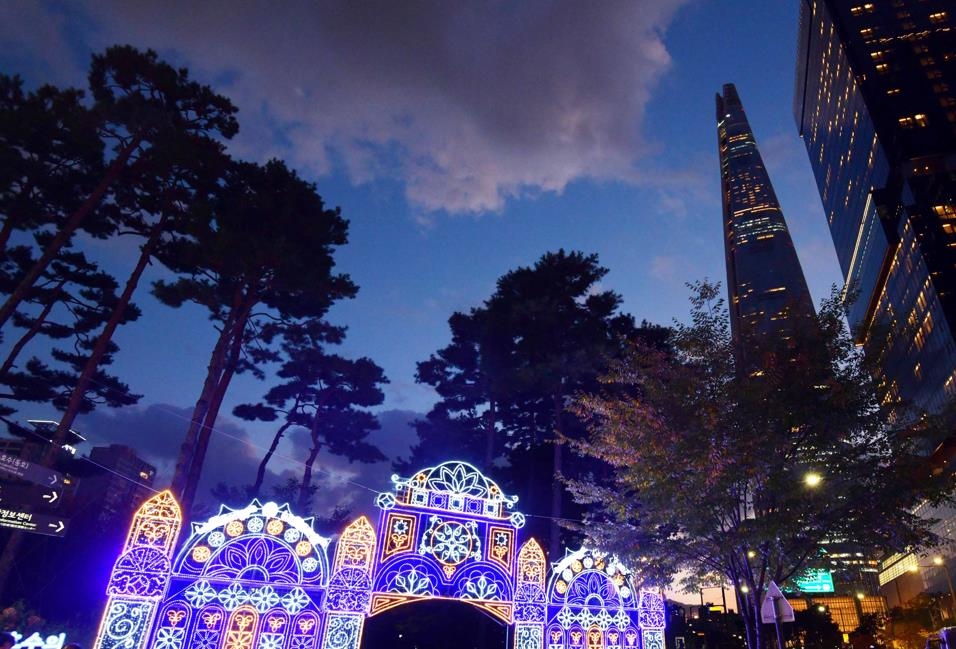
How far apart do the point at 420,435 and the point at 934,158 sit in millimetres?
60154

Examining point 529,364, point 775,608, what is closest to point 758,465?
point 775,608

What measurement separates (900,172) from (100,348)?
68.6 metres

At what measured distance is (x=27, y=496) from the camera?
970cm

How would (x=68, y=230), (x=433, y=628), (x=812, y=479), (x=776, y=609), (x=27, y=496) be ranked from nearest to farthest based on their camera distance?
1. (x=776, y=609)
2. (x=812, y=479)
3. (x=27, y=496)
4. (x=68, y=230)
5. (x=433, y=628)

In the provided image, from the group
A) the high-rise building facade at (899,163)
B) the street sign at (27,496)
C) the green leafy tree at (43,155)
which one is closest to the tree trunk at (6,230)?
the green leafy tree at (43,155)

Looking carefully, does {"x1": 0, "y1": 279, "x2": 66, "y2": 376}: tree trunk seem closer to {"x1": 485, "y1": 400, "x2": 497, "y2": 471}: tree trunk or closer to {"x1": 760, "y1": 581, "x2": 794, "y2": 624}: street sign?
{"x1": 485, "y1": 400, "x2": 497, "y2": 471}: tree trunk

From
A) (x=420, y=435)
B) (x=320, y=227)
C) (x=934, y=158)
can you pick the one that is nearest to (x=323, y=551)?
(x=320, y=227)

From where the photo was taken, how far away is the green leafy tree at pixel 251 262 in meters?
15.6

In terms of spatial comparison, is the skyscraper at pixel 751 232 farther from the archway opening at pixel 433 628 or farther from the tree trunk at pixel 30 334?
the tree trunk at pixel 30 334

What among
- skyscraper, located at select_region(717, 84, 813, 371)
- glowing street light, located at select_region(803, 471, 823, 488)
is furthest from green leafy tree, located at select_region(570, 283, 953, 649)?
skyscraper, located at select_region(717, 84, 813, 371)

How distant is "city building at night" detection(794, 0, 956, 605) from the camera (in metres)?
49.1

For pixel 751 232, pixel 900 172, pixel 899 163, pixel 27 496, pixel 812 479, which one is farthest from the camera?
pixel 751 232

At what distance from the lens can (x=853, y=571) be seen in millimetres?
10242

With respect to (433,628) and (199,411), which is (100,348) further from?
(433,628)
